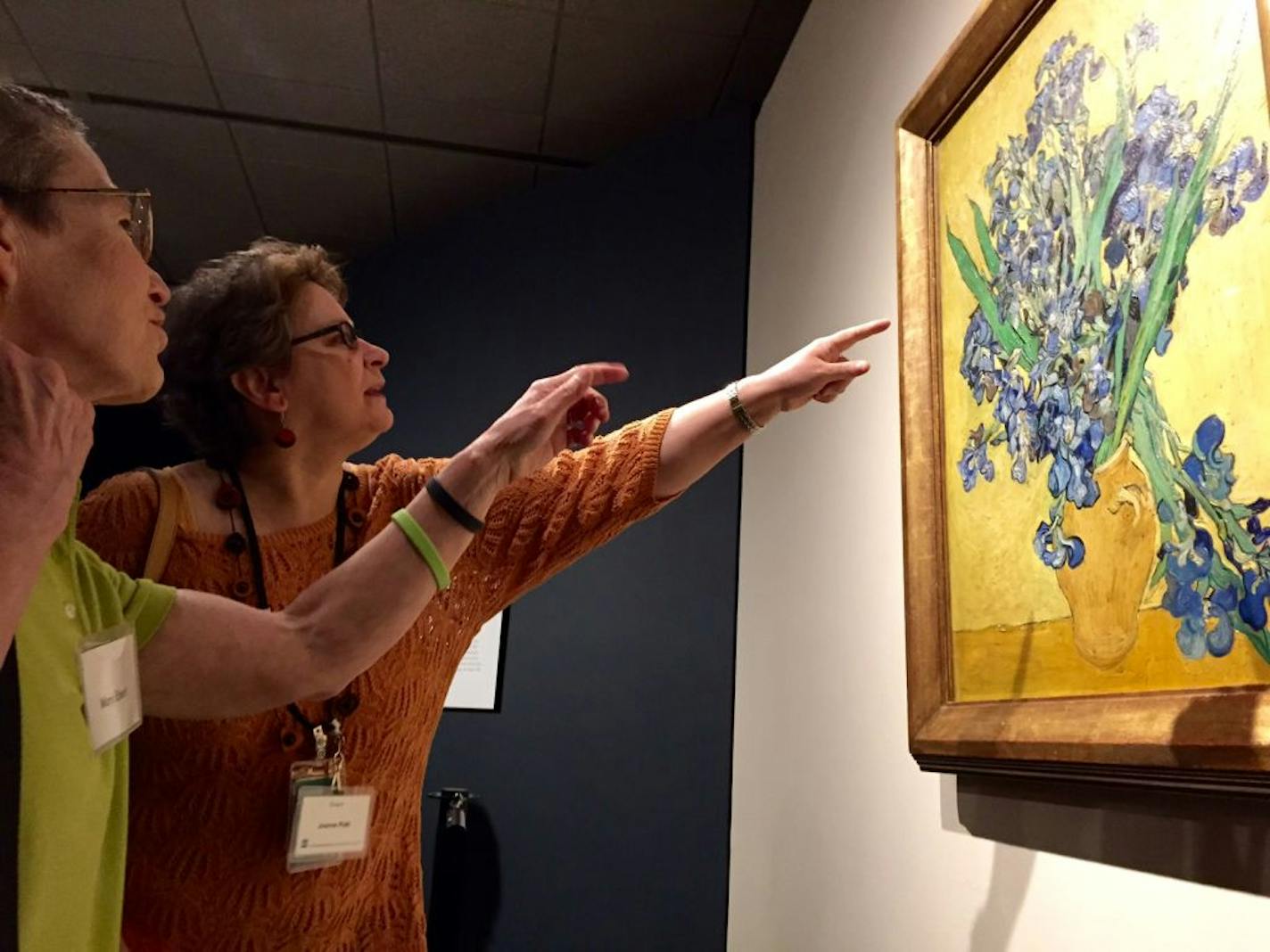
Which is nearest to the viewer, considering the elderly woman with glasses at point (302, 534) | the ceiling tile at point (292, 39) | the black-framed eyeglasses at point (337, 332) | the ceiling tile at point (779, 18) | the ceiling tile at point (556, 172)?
the elderly woman with glasses at point (302, 534)

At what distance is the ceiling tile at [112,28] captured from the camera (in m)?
2.46

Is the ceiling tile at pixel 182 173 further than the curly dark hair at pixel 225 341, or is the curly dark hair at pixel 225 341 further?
the ceiling tile at pixel 182 173

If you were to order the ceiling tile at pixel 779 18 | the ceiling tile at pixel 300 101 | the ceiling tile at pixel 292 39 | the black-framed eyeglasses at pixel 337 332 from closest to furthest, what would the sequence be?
the black-framed eyeglasses at pixel 337 332
the ceiling tile at pixel 779 18
the ceiling tile at pixel 292 39
the ceiling tile at pixel 300 101

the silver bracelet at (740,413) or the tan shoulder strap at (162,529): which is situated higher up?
the silver bracelet at (740,413)

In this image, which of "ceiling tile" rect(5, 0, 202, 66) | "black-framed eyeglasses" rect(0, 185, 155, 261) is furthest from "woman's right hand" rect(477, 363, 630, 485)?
"ceiling tile" rect(5, 0, 202, 66)

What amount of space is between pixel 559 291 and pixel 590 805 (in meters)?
1.37

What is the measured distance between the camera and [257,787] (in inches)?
A: 44.3

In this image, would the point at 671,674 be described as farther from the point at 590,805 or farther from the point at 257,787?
the point at 257,787

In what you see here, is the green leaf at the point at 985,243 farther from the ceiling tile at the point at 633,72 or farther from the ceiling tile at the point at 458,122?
the ceiling tile at the point at 458,122

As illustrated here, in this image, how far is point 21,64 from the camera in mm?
2699

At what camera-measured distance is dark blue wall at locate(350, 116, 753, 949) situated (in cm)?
237

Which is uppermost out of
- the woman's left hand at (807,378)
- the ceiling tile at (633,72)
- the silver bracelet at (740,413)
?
the ceiling tile at (633,72)

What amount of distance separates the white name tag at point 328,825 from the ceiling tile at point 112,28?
7.03ft

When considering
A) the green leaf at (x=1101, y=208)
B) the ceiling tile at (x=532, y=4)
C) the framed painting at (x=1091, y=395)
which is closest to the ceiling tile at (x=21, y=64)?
the ceiling tile at (x=532, y=4)
